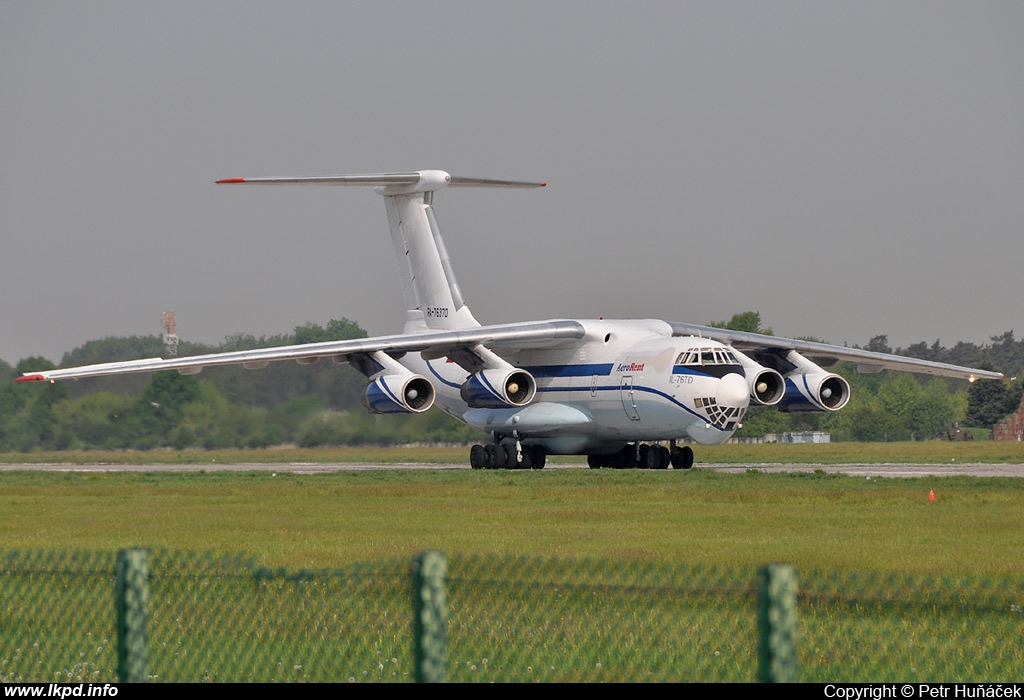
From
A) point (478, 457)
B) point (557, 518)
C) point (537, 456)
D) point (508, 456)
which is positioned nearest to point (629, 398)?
point (537, 456)

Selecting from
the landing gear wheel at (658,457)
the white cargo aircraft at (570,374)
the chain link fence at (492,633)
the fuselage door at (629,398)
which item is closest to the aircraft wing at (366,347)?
the white cargo aircraft at (570,374)

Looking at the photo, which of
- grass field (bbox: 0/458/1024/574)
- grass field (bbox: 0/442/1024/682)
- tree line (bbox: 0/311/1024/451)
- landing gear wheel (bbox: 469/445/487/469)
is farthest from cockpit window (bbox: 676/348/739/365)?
tree line (bbox: 0/311/1024/451)

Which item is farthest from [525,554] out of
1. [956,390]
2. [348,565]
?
[956,390]

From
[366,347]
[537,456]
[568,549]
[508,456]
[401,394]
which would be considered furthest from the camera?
[537,456]

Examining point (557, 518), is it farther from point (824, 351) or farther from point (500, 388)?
point (824, 351)

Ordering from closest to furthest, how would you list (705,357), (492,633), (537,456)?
(492,633), (705,357), (537,456)

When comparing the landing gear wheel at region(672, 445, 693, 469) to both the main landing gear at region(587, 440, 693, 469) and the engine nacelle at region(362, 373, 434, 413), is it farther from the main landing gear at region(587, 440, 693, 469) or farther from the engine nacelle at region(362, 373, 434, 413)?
the engine nacelle at region(362, 373, 434, 413)

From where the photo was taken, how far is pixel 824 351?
3559 centimetres

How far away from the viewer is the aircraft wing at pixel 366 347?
104 ft

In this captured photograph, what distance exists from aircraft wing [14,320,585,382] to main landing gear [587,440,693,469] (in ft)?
11.6

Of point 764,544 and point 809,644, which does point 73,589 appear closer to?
point 809,644

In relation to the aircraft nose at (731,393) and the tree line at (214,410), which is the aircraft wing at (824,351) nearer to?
the aircraft nose at (731,393)

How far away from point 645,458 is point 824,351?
5273 millimetres

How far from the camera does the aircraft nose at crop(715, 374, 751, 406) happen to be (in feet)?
98.2
